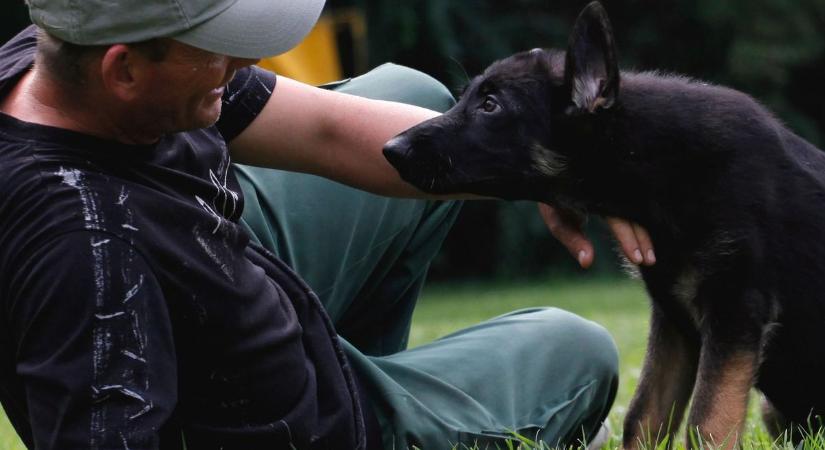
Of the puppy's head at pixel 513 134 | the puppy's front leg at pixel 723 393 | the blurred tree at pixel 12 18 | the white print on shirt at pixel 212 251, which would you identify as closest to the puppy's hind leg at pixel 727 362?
the puppy's front leg at pixel 723 393

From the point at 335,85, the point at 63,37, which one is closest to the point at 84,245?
the point at 63,37

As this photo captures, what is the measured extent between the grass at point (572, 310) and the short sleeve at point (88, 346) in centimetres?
102

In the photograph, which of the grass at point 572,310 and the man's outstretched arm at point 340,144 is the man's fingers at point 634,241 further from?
the grass at point 572,310

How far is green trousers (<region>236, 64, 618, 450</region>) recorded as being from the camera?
2906 millimetres

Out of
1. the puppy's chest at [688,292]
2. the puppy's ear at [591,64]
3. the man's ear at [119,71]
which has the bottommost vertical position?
the puppy's chest at [688,292]

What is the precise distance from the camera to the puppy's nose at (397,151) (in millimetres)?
3082

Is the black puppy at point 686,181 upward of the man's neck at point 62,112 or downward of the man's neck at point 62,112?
downward

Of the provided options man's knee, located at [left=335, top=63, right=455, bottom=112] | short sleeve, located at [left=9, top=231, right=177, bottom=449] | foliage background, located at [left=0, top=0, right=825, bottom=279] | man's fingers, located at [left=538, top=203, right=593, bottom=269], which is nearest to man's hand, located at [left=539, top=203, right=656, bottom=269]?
man's fingers, located at [left=538, top=203, right=593, bottom=269]

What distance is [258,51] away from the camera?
2.19m

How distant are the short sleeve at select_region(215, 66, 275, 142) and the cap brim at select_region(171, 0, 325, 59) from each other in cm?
62

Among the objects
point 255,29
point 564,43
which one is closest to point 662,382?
point 255,29

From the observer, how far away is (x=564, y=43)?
14.2 meters

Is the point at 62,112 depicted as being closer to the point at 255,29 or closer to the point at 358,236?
the point at 255,29

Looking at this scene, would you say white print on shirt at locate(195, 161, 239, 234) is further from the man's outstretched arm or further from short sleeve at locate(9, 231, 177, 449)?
the man's outstretched arm
